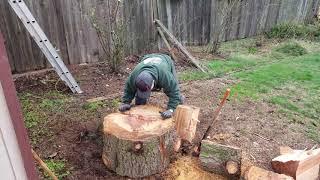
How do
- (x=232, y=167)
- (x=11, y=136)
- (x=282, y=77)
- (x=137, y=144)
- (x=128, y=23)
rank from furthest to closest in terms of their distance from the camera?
(x=128, y=23) → (x=282, y=77) → (x=232, y=167) → (x=137, y=144) → (x=11, y=136)

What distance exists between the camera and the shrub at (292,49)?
8875 mm

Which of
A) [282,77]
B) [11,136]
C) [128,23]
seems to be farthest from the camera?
[128,23]

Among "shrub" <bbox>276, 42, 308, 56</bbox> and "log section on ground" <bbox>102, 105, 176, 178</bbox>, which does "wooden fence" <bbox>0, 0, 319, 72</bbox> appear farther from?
"log section on ground" <bbox>102, 105, 176, 178</bbox>

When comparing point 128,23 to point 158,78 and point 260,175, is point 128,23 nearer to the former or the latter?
point 158,78

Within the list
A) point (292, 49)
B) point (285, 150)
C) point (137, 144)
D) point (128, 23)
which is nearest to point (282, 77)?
point (292, 49)

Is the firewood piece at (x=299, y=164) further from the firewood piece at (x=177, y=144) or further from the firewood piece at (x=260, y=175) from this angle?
the firewood piece at (x=177, y=144)

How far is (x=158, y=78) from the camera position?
402 cm

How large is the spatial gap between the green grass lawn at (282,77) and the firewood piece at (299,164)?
0.96 metres

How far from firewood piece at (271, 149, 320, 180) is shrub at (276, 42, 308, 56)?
18.4 feet

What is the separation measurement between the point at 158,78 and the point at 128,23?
3.49 meters

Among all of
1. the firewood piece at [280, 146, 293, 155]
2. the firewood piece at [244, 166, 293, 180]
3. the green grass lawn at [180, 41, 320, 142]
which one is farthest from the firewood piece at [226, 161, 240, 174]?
the green grass lawn at [180, 41, 320, 142]

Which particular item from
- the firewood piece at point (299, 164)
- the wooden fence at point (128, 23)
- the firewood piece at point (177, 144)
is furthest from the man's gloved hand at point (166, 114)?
the wooden fence at point (128, 23)

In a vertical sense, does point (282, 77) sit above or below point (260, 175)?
below

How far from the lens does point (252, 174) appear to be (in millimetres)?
3445
